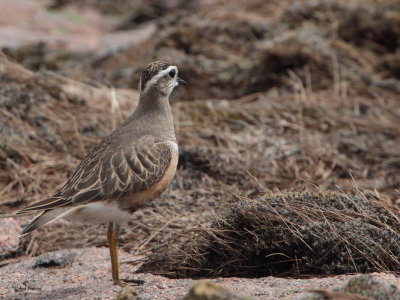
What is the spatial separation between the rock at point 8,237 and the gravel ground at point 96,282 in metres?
0.16

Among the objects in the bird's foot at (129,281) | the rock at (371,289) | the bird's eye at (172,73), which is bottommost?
the bird's foot at (129,281)

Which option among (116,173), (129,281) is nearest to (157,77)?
(116,173)

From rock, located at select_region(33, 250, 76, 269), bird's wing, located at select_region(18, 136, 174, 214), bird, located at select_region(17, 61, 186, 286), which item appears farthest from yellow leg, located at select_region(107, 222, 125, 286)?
rock, located at select_region(33, 250, 76, 269)

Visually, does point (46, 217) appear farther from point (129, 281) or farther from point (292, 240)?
point (292, 240)

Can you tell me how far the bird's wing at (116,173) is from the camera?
440 centimetres

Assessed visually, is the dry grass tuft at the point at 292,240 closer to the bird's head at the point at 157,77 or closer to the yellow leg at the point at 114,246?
the yellow leg at the point at 114,246

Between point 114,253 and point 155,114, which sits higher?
point 155,114

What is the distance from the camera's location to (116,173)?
455 centimetres

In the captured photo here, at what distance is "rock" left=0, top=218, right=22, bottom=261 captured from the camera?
555cm

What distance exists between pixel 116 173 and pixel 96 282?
2.98 feet

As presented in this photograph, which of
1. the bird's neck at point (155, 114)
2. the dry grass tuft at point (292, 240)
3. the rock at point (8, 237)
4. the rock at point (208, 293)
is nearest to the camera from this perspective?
the rock at point (208, 293)

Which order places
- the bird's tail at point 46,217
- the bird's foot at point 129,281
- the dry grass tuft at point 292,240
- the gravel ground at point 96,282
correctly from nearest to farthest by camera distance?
the gravel ground at point 96,282
the bird's tail at point 46,217
the dry grass tuft at point 292,240
the bird's foot at point 129,281

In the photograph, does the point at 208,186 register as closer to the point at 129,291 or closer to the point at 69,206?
the point at 69,206

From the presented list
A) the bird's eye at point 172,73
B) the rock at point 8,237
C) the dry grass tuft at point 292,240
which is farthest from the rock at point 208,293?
the rock at point 8,237
